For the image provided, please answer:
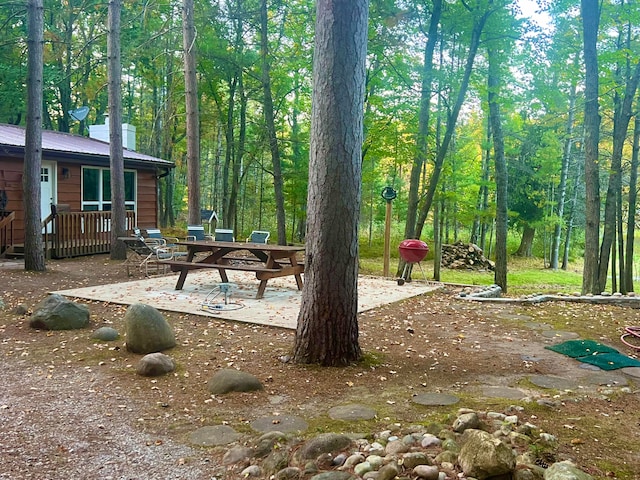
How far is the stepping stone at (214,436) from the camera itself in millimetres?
2975

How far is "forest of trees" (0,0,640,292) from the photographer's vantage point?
10570mm

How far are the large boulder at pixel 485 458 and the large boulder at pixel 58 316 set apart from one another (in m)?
4.59

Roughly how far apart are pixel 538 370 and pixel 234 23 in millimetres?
16255

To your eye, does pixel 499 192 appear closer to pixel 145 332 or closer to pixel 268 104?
pixel 268 104

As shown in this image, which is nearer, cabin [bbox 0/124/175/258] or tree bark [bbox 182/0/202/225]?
tree bark [bbox 182/0/202/225]

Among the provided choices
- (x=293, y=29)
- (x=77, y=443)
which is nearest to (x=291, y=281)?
(x=77, y=443)

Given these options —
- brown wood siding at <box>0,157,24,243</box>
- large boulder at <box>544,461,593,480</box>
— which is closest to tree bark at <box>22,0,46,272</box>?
brown wood siding at <box>0,157,24,243</box>

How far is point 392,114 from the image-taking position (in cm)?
1248

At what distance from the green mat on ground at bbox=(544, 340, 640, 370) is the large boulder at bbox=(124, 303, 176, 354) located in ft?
12.4

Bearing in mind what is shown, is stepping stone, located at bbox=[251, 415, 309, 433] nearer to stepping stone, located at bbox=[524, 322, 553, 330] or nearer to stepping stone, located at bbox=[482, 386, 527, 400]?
stepping stone, located at bbox=[482, 386, 527, 400]

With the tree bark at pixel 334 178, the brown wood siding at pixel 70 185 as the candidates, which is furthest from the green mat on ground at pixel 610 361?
the brown wood siding at pixel 70 185

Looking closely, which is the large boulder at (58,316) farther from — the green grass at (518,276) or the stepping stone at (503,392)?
the green grass at (518,276)

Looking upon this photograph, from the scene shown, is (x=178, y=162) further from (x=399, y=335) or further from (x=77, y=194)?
(x=399, y=335)

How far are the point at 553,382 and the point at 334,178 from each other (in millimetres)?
2367
